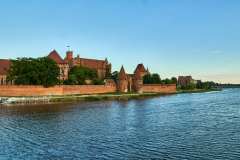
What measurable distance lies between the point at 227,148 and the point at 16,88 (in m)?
56.3

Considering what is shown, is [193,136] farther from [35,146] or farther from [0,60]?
[0,60]

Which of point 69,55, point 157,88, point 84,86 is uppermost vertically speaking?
point 69,55

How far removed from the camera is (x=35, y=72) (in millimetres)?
75125

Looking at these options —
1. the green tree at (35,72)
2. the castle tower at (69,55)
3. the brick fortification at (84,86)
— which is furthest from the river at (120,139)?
the castle tower at (69,55)

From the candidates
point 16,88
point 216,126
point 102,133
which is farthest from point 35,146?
point 16,88

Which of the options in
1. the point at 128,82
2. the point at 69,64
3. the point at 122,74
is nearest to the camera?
the point at 122,74

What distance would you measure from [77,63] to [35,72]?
41.1 meters

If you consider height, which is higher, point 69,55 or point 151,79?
point 69,55

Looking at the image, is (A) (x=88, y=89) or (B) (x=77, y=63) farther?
(B) (x=77, y=63)

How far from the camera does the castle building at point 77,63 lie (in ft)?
331

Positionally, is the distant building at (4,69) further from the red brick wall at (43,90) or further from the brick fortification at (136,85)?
the brick fortification at (136,85)

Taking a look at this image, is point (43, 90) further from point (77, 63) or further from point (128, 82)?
point (77, 63)

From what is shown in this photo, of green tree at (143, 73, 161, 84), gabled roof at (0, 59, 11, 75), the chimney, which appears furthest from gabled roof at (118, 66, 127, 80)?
gabled roof at (0, 59, 11, 75)

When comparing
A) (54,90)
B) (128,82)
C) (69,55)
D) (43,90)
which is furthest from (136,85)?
(43,90)
